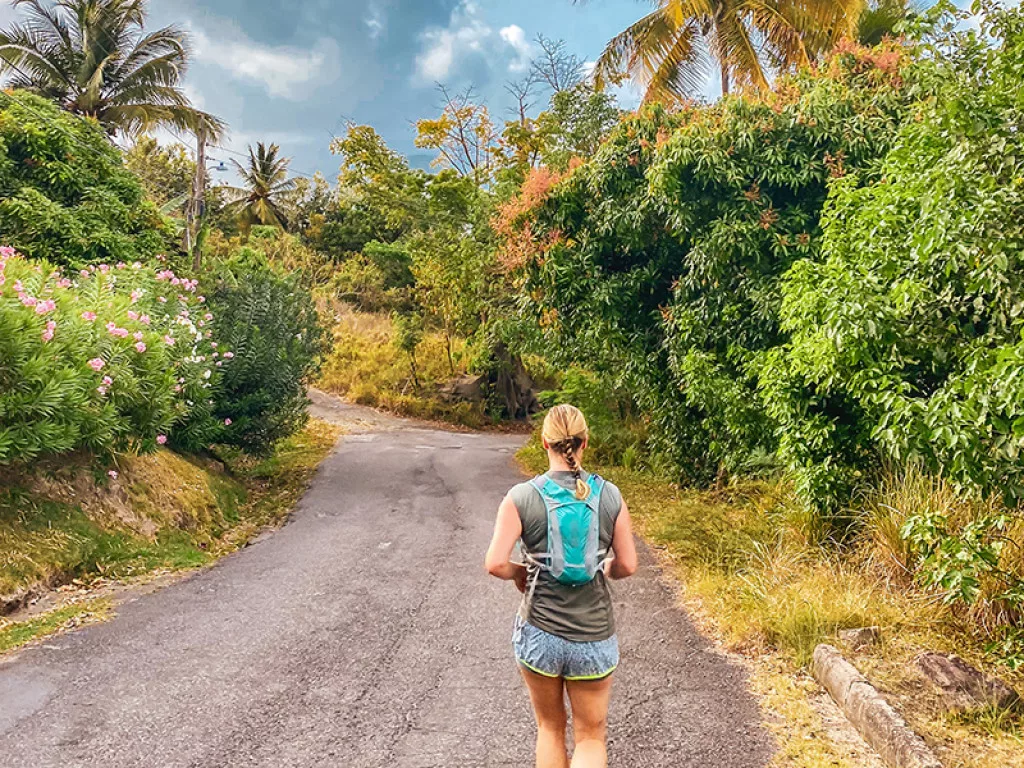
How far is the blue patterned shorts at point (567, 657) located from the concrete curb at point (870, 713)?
1834 millimetres

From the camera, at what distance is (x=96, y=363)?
23.5 ft

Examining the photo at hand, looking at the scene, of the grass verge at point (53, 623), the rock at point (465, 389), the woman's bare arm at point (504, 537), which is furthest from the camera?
the rock at point (465, 389)

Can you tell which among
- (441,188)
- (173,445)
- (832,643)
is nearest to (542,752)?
(832,643)

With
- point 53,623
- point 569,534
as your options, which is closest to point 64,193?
point 53,623

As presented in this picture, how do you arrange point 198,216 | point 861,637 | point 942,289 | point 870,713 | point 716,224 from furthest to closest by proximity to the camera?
point 198,216
point 716,224
point 942,289
point 861,637
point 870,713

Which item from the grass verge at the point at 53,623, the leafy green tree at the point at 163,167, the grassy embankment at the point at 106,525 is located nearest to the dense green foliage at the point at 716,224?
the grassy embankment at the point at 106,525

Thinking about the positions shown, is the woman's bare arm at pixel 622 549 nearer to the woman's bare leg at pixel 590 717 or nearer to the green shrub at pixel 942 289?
the woman's bare leg at pixel 590 717

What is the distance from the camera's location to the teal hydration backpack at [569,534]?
9.73 feet

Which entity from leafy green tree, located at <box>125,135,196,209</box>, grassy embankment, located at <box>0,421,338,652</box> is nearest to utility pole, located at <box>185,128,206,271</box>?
grassy embankment, located at <box>0,421,338,652</box>

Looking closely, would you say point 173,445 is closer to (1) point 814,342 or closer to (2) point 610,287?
(2) point 610,287

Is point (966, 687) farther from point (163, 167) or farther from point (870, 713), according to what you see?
point (163, 167)

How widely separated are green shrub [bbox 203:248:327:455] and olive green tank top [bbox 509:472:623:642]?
925 cm

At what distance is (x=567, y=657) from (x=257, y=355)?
407 inches

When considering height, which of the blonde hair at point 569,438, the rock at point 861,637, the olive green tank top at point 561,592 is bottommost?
the rock at point 861,637
